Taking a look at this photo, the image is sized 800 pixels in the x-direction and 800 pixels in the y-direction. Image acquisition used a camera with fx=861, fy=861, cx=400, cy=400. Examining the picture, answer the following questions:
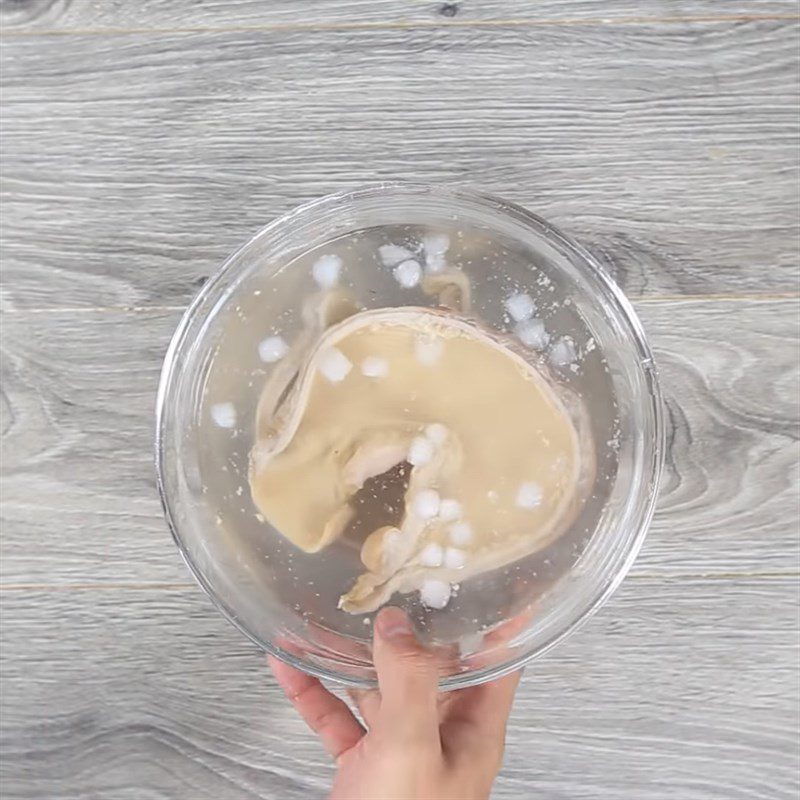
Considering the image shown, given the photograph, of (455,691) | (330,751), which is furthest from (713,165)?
(330,751)

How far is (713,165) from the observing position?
75 centimetres

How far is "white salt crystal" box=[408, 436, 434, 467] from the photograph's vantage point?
0.62 metres

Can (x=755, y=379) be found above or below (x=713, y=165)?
below

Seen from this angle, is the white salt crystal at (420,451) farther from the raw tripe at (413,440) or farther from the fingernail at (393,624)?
the fingernail at (393,624)

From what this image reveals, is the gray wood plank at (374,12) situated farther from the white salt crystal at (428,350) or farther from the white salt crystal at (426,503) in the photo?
the white salt crystal at (426,503)

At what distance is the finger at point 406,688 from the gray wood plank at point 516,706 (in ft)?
0.64

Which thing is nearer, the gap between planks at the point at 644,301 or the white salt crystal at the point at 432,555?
the white salt crystal at the point at 432,555

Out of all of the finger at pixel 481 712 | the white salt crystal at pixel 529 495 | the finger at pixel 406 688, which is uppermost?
the white salt crystal at pixel 529 495

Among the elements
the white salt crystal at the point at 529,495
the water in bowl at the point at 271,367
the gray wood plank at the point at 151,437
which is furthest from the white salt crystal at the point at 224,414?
the white salt crystal at the point at 529,495

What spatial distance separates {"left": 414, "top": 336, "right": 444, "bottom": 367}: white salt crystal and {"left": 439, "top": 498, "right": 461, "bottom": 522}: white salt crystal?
0.33 feet

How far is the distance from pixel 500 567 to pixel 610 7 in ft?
1.60

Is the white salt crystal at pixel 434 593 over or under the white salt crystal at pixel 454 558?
under

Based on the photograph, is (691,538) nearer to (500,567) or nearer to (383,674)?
(500,567)

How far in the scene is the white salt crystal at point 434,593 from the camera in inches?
25.3
